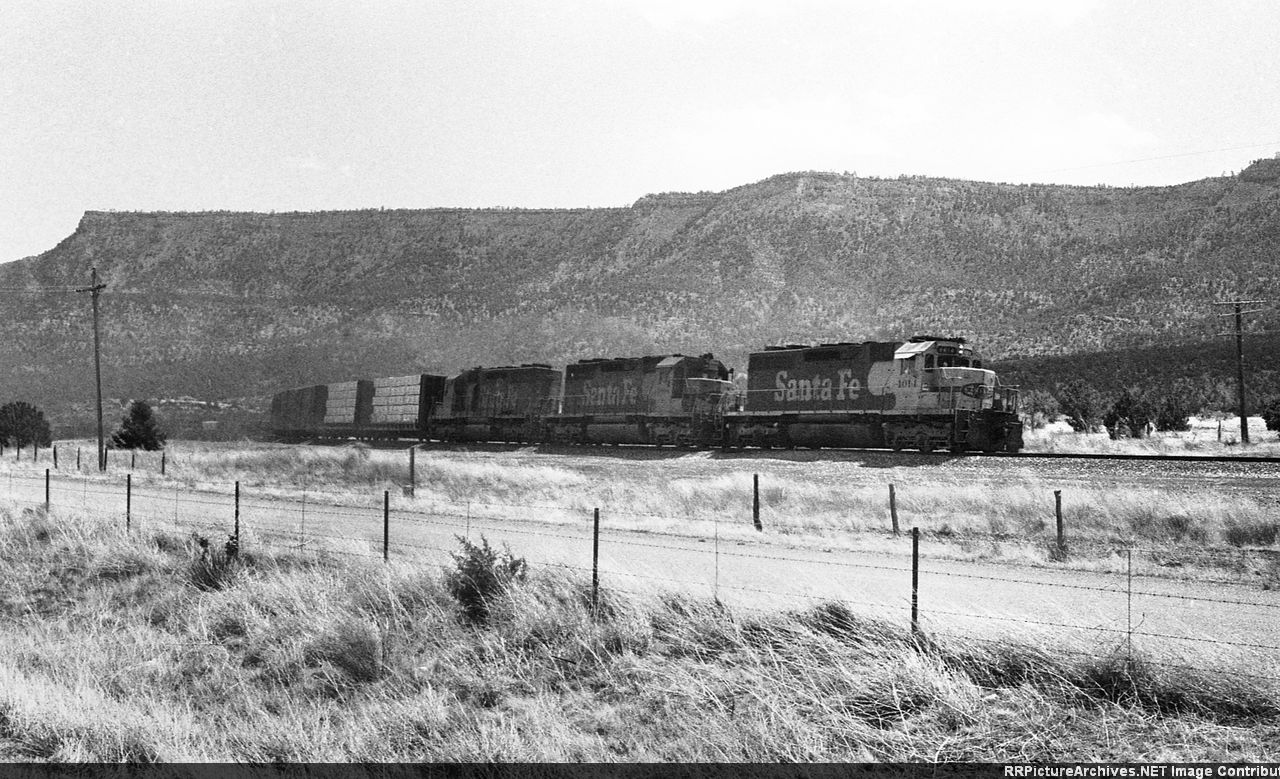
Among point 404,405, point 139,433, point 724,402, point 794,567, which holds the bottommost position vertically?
point 794,567

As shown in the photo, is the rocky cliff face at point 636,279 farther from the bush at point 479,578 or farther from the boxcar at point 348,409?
the bush at point 479,578

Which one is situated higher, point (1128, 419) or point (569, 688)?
point (1128, 419)

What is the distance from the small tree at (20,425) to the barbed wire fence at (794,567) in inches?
1193

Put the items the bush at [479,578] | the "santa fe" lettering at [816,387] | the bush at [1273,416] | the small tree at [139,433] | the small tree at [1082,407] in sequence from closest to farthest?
the bush at [479,578]
the "santa fe" lettering at [816,387]
the bush at [1273,416]
the small tree at [1082,407]
the small tree at [139,433]

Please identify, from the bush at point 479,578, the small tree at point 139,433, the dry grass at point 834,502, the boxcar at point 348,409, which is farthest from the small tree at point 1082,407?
the small tree at point 139,433

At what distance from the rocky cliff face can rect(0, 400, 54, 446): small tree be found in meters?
29.1

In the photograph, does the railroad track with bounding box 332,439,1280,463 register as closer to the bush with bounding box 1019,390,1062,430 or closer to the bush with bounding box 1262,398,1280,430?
the bush with bounding box 1262,398,1280,430

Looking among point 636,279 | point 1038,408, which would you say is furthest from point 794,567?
point 636,279

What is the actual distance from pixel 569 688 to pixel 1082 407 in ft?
131

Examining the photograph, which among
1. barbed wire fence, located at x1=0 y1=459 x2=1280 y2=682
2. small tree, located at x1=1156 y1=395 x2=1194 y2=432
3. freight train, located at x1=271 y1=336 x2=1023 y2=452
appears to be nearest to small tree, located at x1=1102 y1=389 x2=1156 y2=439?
small tree, located at x1=1156 y1=395 x2=1194 y2=432

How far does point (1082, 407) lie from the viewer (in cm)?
4184

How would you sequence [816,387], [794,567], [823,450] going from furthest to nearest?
[816,387] < [823,450] < [794,567]

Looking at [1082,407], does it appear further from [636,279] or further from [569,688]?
[636,279]

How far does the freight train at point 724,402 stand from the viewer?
26375mm
